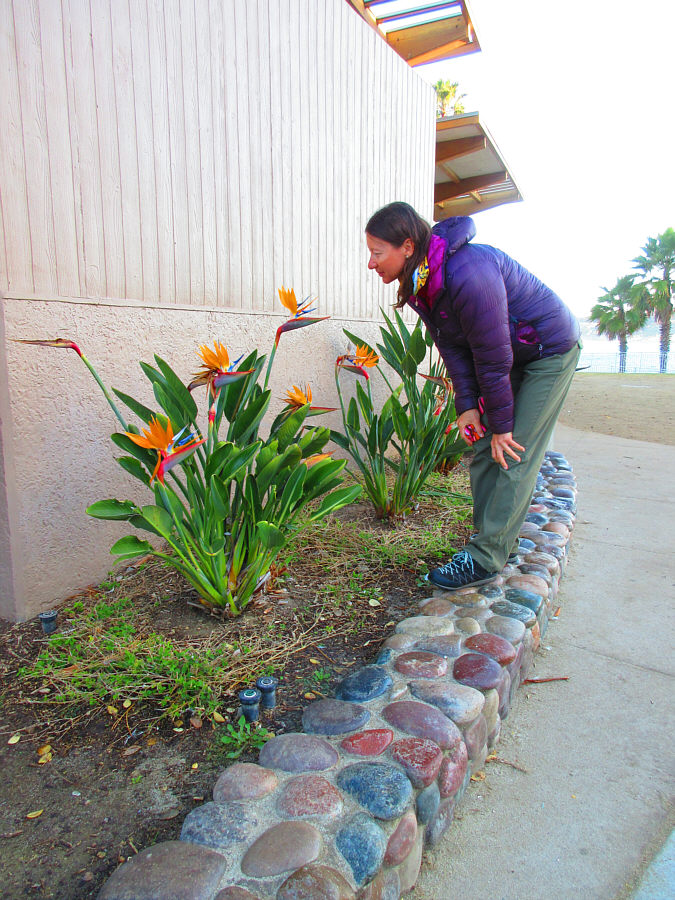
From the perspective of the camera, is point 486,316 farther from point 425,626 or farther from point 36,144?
point 36,144

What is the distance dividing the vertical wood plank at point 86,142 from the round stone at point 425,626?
160 cm

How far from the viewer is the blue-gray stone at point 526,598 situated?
6.93ft

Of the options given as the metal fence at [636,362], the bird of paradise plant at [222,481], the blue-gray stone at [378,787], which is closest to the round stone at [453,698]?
the blue-gray stone at [378,787]

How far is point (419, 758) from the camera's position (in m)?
1.33

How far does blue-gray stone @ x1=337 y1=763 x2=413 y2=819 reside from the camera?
3.92 ft

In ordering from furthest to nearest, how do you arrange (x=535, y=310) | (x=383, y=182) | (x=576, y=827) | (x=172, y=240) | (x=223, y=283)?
(x=383, y=182)
(x=223, y=283)
(x=172, y=240)
(x=535, y=310)
(x=576, y=827)

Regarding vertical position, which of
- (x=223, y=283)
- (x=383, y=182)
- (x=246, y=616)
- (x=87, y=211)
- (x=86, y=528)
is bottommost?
(x=246, y=616)

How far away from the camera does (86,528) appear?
2289mm

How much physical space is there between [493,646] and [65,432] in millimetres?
1606

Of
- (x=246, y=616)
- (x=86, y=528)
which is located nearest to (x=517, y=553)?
(x=246, y=616)

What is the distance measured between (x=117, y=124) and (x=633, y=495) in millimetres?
3759

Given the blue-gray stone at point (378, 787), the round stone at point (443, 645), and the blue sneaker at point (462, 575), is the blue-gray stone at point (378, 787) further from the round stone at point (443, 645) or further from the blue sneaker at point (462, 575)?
the blue sneaker at point (462, 575)

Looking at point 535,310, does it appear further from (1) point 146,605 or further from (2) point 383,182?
(2) point 383,182

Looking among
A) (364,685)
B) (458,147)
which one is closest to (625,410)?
(458,147)
